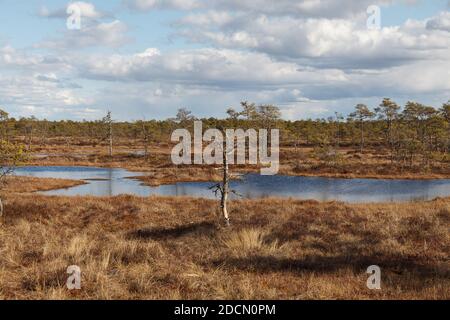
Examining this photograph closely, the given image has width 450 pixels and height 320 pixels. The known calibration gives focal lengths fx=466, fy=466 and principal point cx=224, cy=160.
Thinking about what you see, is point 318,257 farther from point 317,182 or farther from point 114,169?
point 114,169

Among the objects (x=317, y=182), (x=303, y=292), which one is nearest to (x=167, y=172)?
(x=317, y=182)

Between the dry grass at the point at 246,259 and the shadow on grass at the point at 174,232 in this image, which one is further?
the shadow on grass at the point at 174,232

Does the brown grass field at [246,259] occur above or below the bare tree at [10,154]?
below

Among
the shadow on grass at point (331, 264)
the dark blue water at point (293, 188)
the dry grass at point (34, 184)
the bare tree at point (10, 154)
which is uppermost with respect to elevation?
the bare tree at point (10, 154)

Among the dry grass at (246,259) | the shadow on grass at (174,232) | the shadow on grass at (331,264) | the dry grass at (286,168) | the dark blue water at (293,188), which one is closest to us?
the dry grass at (246,259)

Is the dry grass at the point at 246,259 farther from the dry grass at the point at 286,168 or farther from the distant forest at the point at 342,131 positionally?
the dry grass at the point at 286,168

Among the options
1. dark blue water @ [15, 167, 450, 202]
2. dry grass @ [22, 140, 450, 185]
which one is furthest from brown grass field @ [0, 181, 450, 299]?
dry grass @ [22, 140, 450, 185]

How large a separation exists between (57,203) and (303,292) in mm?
25700

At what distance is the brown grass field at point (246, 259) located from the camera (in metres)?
9.89

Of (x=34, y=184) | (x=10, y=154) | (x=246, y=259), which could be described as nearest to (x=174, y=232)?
(x=246, y=259)

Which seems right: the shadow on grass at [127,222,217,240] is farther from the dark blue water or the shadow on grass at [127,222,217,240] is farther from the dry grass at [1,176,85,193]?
the dry grass at [1,176,85,193]

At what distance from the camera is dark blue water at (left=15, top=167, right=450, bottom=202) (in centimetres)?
4941

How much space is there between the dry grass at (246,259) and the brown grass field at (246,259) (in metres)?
0.03

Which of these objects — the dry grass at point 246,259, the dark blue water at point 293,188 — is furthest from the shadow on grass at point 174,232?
the dark blue water at point 293,188
